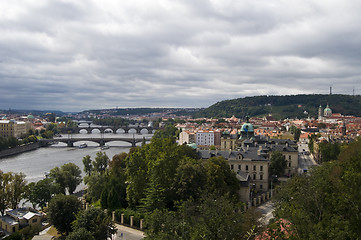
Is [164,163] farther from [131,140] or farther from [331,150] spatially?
[131,140]

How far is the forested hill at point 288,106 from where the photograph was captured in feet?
513

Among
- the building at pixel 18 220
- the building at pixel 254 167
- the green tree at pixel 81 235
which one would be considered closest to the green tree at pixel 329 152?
the building at pixel 254 167

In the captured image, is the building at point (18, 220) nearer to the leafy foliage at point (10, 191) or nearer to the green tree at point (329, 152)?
the leafy foliage at point (10, 191)

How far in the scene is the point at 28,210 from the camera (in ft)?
83.1

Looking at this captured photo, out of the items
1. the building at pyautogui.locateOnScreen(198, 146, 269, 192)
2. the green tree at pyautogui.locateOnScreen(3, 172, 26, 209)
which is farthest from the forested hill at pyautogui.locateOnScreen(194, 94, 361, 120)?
the green tree at pyautogui.locateOnScreen(3, 172, 26, 209)

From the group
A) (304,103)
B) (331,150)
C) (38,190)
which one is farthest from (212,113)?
(38,190)

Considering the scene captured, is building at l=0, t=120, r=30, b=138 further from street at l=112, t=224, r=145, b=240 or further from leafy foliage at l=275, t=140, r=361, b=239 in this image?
leafy foliage at l=275, t=140, r=361, b=239

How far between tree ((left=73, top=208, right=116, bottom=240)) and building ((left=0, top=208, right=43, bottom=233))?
6.92m

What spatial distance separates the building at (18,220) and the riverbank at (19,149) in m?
46.7

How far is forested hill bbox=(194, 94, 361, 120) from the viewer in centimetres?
15638

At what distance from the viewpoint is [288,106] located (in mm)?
176250

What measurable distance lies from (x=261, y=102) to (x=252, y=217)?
182884 millimetres

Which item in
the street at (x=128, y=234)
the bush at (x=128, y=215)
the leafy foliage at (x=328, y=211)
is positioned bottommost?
the street at (x=128, y=234)

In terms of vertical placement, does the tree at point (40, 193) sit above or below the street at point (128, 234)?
above
